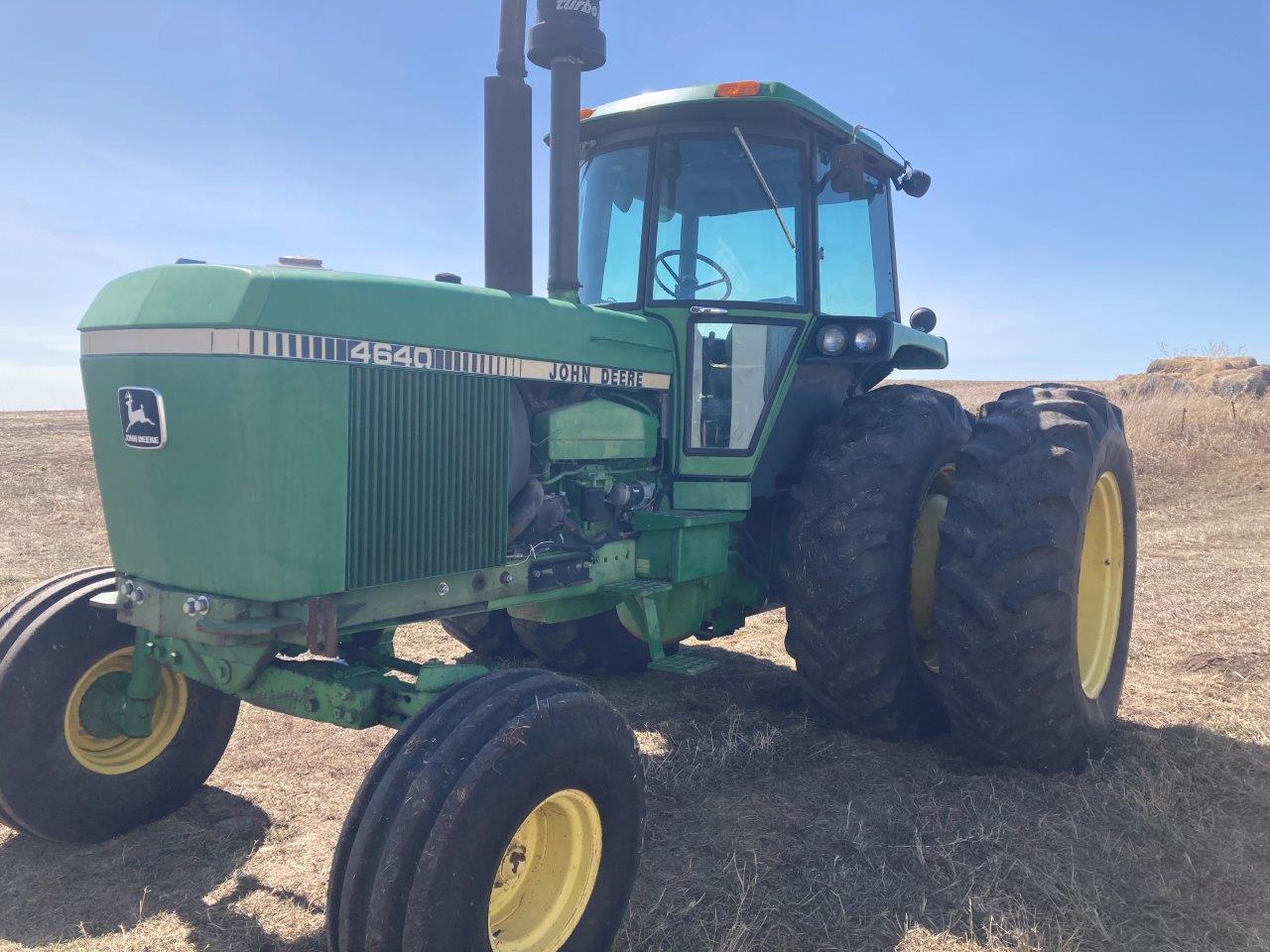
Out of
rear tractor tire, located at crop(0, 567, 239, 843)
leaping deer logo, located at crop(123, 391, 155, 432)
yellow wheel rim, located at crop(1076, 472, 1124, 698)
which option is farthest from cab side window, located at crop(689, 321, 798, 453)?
rear tractor tire, located at crop(0, 567, 239, 843)

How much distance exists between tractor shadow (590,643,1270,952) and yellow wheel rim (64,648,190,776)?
5.95ft

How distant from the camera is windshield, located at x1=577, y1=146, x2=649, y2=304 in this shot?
428cm

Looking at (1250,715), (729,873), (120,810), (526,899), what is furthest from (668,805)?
(1250,715)

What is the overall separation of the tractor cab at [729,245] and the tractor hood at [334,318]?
0.78m

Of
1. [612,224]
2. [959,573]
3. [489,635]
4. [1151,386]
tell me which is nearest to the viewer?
[959,573]

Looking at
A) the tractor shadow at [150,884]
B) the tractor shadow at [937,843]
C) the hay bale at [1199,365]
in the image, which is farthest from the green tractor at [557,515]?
the hay bale at [1199,365]

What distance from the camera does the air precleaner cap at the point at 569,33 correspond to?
12.1 ft

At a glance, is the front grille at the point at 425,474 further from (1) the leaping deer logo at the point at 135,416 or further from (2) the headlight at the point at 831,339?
(2) the headlight at the point at 831,339

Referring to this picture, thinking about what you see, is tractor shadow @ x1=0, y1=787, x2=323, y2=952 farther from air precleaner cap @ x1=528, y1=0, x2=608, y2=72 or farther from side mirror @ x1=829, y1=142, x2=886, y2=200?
side mirror @ x1=829, y1=142, x2=886, y2=200

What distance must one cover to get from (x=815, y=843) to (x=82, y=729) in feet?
8.49

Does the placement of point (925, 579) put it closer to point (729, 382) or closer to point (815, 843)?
point (729, 382)

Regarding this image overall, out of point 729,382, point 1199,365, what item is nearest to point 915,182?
point 729,382

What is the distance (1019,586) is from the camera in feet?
11.9

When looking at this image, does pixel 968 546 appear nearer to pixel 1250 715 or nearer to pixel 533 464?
pixel 533 464
